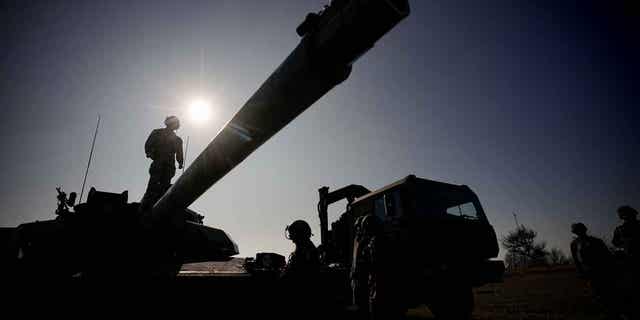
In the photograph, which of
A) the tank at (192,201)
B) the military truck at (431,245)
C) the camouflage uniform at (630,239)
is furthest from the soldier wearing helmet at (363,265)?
the camouflage uniform at (630,239)

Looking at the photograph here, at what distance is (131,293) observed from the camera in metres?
3.12

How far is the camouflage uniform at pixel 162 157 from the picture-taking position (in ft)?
16.9

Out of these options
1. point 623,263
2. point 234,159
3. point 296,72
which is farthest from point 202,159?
point 623,263

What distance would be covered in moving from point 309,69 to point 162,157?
16.2 ft

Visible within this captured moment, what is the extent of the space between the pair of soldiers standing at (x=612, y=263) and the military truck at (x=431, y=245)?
139 cm

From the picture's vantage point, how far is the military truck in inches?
182

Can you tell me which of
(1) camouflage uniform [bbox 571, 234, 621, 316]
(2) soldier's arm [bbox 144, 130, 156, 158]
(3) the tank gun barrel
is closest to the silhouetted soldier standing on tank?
(3) the tank gun barrel

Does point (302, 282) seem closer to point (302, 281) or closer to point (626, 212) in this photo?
point (302, 281)

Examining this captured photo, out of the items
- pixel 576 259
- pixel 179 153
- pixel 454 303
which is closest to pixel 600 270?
pixel 576 259

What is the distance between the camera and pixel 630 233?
18.9 feet

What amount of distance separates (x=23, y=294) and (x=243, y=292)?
238 centimetres

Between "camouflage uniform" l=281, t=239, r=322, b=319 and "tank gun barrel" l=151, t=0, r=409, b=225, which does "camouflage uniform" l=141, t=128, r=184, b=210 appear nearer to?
"camouflage uniform" l=281, t=239, r=322, b=319

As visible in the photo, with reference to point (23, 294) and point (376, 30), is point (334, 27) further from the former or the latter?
point (23, 294)

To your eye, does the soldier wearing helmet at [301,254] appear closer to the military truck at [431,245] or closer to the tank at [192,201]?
the military truck at [431,245]
